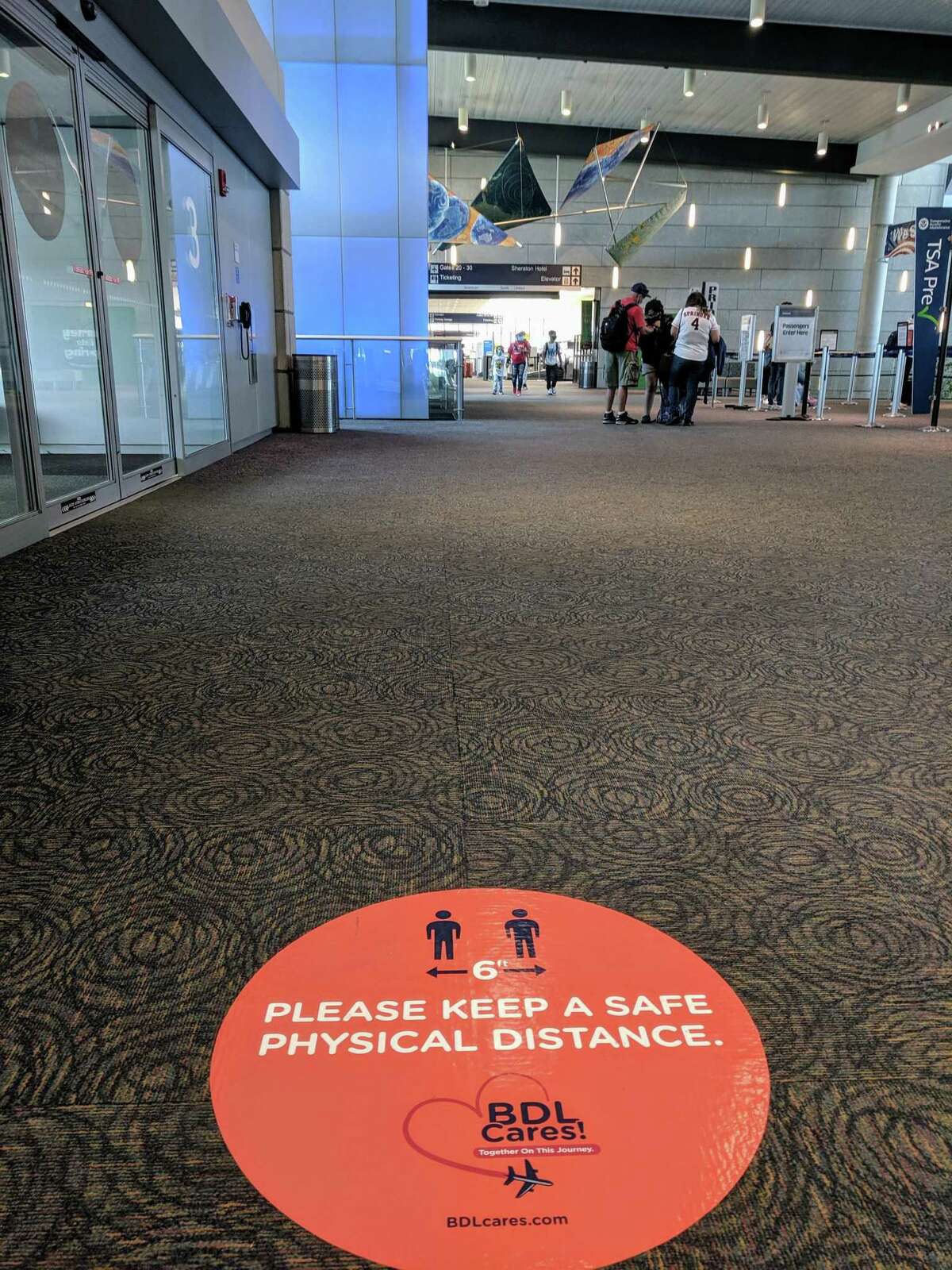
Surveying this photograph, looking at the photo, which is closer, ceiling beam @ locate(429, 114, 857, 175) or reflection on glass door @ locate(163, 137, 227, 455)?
reflection on glass door @ locate(163, 137, 227, 455)

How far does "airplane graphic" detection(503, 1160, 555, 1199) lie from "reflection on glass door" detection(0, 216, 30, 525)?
3376 millimetres

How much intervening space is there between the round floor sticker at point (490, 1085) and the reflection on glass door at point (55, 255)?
351 centimetres

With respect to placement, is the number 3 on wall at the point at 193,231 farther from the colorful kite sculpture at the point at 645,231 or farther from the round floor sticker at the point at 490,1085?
the colorful kite sculpture at the point at 645,231

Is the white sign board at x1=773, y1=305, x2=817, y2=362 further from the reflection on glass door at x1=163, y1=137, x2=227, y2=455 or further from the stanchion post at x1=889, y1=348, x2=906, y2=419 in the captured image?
the reflection on glass door at x1=163, y1=137, x2=227, y2=455

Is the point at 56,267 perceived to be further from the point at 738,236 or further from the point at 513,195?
the point at 738,236

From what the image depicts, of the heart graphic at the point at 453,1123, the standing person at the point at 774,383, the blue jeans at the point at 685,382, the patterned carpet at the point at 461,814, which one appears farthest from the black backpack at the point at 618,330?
the heart graphic at the point at 453,1123

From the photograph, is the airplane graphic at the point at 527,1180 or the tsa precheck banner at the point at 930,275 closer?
the airplane graphic at the point at 527,1180

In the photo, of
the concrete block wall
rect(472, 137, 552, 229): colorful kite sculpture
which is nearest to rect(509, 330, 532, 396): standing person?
rect(472, 137, 552, 229): colorful kite sculpture

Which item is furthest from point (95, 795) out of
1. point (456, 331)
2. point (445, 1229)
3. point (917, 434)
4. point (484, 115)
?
point (456, 331)

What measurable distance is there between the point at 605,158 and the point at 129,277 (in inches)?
565

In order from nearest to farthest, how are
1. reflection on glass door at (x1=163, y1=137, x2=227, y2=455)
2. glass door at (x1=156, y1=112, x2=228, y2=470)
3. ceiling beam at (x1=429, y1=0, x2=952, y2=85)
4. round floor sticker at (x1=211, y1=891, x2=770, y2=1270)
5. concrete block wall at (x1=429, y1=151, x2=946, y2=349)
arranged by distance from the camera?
round floor sticker at (x1=211, y1=891, x2=770, y2=1270)
glass door at (x1=156, y1=112, x2=228, y2=470)
reflection on glass door at (x1=163, y1=137, x2=227, y2=455)
ceiling beam at (x1=429, y1=0, x2=952, y2=85)
concrete block wall at (x1=429, y1=151, x2=946, y2=349)

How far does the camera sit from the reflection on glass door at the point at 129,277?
4.79m

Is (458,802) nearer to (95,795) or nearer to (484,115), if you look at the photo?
(95,795)

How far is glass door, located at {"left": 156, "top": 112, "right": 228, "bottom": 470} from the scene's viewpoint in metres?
5.75
